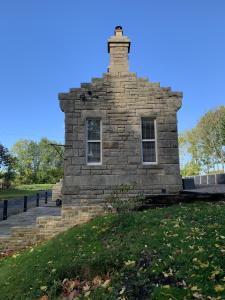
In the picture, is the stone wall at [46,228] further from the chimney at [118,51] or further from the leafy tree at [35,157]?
the leafy tree at [35,157]

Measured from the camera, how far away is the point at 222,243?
604cm

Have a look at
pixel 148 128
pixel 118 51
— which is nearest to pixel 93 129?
pixel 148 128

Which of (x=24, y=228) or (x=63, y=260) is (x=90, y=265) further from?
(x=24, y=228)

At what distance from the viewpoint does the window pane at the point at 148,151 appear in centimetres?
1180

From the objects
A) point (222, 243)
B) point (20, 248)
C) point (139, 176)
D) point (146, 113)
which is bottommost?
point (20, 248)

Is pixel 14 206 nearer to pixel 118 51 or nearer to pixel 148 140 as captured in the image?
pixel 148 140

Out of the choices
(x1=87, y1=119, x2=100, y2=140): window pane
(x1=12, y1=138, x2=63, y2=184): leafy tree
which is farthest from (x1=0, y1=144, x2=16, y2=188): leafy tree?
(x1=87, y1=119, x2=100, y2=140): window pane

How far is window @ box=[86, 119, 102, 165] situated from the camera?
38.3 feet

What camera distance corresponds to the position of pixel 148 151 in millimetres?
11844

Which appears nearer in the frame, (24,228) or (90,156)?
(24,228)

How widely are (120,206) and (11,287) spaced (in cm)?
430

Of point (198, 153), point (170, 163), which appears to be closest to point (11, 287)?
point (170, 163)

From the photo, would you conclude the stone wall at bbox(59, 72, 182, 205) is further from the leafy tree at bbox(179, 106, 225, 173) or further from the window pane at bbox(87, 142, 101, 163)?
the leafy tree at bbox(179, 106, 225, 173)

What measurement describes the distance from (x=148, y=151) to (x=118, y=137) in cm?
117
